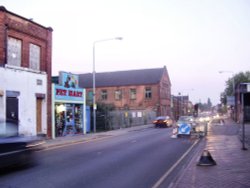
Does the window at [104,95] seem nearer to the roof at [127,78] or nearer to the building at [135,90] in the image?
the building at [135,90]

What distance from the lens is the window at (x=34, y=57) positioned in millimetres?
21303

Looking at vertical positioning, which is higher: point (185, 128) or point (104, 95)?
point (104, 95)

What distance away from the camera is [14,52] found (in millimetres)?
19734

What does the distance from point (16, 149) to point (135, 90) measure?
4917cm

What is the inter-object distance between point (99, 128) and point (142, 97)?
2572 centimetres

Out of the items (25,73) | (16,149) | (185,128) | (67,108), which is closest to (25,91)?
(25,73)

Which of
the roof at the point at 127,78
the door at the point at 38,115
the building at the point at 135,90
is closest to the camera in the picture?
the door at the point at 38,115

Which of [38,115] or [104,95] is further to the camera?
[104,95]

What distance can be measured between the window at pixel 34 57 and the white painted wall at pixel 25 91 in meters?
0.63

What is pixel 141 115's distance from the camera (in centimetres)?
4584

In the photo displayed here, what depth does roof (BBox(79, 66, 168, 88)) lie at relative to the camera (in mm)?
58875

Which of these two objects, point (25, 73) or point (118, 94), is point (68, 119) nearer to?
point (25, 73)

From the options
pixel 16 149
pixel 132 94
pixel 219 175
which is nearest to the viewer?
pixel 219 175

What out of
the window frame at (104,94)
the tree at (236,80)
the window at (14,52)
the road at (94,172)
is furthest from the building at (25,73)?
the tree at (236,80)
